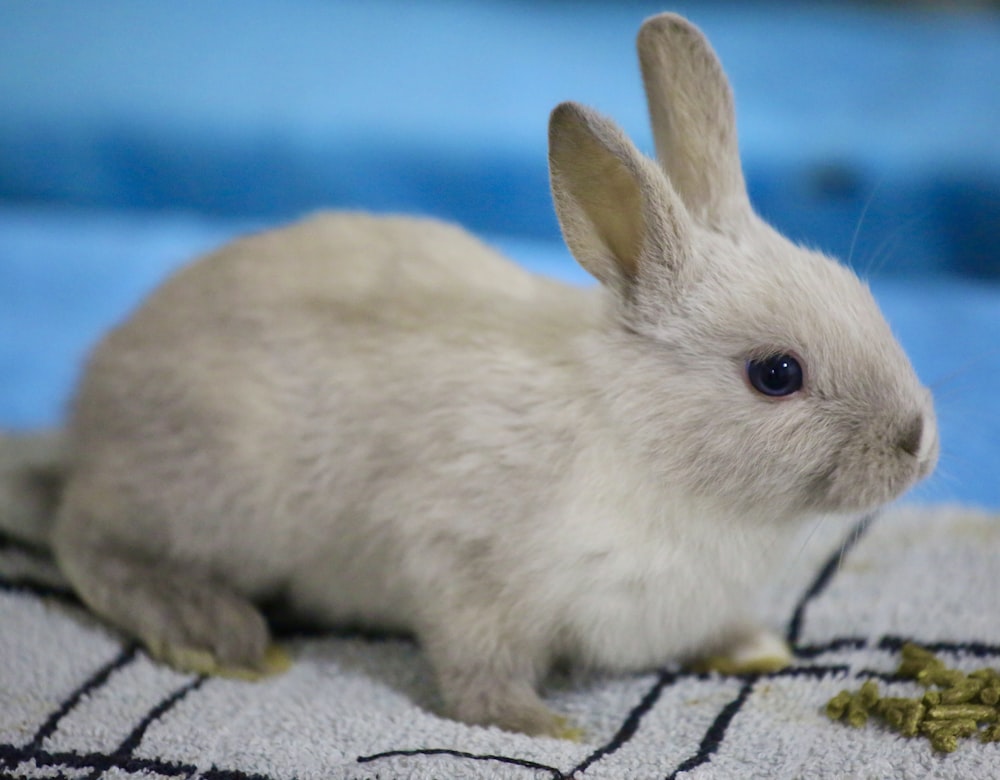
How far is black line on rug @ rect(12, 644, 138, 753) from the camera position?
1108 millimetres

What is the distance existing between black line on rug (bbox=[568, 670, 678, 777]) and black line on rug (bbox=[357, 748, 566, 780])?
0.02m

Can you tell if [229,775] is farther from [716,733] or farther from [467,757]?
[716,733]

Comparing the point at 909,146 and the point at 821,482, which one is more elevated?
the point at 909,146

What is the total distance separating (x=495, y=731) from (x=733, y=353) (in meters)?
0.43

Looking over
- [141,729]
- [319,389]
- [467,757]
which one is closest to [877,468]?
[467,757]

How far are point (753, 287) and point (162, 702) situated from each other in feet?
2.44

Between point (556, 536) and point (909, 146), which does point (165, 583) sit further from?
point (909, 146)

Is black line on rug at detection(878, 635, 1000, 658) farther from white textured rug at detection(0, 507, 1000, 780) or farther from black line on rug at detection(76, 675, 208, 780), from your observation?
black line on rug at detection(76, 675, 208, 780)

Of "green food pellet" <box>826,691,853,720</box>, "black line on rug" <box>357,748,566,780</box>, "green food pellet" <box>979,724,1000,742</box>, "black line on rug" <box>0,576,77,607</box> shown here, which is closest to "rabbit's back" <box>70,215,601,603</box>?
"black line on rug" <box>0,576,77,607</box>

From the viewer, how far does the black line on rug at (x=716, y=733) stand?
3.40 feet

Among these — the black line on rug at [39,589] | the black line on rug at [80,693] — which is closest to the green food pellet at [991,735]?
the black line on rug at [80,693]

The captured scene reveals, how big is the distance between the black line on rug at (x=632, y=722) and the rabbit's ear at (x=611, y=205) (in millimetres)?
433

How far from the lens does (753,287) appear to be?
1.12 meters

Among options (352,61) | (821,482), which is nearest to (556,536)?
(821,482)
